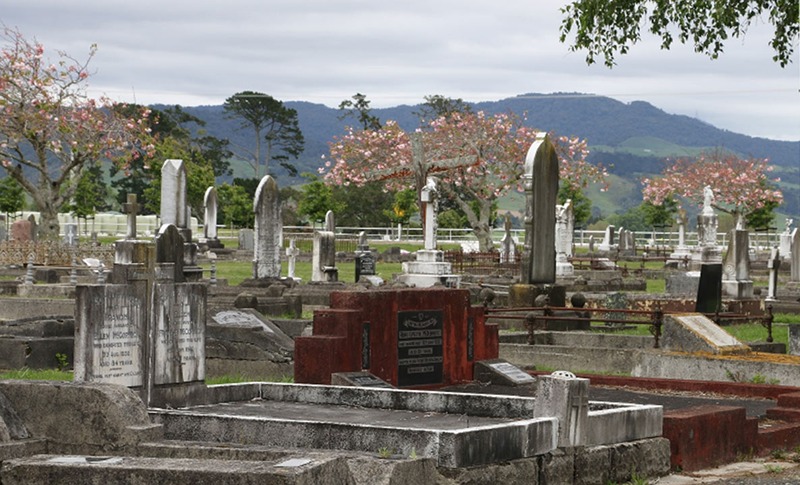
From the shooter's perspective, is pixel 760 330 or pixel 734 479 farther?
pixel 760 330

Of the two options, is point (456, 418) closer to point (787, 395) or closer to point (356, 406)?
point (356, 406)

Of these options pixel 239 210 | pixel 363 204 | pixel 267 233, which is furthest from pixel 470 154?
pixel 363 204

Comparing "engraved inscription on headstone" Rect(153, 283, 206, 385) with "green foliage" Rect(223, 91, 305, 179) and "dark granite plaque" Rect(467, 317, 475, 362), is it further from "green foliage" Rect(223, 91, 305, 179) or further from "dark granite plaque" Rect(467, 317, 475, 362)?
"green foliage" Rect(223, 91, 305, 179)

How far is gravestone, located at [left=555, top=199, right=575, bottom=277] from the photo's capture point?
122 ft

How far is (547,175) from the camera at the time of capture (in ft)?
81.3

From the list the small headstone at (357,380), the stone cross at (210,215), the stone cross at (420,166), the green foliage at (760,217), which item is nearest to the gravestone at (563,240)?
the stone cross at (420,166)

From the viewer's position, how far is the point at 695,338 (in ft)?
55.3

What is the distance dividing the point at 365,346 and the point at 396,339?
1.33 ft

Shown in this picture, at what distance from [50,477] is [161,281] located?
431cm

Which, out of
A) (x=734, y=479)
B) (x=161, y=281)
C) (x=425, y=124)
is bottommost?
(x=734, y=479)

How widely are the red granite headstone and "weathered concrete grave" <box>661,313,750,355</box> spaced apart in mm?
2866

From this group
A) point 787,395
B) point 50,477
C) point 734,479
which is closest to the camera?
point 50,477

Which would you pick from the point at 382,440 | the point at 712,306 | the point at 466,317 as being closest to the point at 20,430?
the point at 382,440

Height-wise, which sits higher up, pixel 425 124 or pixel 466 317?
pixel 425 124
